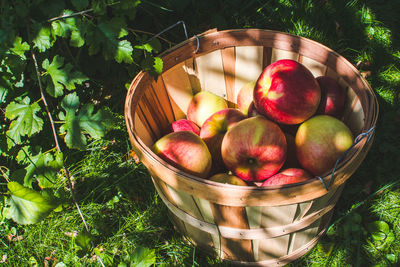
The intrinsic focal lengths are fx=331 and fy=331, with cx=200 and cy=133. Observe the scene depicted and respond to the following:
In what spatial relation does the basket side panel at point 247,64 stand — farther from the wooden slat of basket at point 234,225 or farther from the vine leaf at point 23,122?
the vine leaf at point 23,122

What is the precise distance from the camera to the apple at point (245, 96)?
2135mm

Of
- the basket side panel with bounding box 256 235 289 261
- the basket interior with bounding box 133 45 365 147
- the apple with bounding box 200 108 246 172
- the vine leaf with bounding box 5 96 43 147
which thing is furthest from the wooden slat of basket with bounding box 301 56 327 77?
the vine leaf with bounding box 5 96 43 147

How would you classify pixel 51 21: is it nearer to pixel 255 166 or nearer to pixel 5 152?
pixel 5 152

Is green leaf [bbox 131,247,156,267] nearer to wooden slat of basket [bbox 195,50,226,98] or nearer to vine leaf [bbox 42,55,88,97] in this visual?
vine leaf [bbox 42,55,88,97]

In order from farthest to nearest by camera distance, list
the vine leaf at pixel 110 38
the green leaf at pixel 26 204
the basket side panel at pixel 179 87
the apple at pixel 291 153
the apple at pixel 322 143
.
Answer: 1. the basket side panel at pixel 179 87
2. the apple at pixel 291 153
3. the apple at pixel 322 143
4. the vine leaf at pixel 110 38
5. the green leaf at pixel 26 204

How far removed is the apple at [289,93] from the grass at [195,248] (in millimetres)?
817

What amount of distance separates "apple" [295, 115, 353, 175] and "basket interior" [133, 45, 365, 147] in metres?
0.22

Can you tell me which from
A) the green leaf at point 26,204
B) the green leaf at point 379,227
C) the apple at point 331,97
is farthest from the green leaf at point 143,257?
the green leaf at point 379,227

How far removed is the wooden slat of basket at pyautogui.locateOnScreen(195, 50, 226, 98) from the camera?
2.16m

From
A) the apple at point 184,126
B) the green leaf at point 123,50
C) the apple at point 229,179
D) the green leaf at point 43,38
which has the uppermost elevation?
the green leaf at point 43,38

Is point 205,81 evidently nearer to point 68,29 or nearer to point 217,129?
point 217,129

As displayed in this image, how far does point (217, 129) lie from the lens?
6.57 ft

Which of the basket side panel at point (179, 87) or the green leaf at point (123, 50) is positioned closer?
the green leaf at point (123, 50)

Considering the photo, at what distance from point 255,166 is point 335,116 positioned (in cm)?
60
